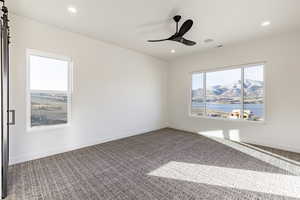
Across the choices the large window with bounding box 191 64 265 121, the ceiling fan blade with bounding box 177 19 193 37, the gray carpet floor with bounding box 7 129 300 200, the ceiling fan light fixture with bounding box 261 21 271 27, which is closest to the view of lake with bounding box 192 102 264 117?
the large window with bounding box 191 64 265 121

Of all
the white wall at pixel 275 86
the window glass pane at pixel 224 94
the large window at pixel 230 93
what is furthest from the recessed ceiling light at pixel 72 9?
the window glass pane at pixel 224 94

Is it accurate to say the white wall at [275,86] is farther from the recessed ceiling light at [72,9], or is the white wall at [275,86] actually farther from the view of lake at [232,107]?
the recessed ceiling light at [72,9]

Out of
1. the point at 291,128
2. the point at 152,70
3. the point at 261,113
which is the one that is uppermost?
the point at 152,70

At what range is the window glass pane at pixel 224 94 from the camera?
4.51m

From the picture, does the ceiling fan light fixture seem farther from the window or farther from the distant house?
the window

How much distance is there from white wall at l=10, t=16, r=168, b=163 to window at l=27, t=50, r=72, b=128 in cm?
13

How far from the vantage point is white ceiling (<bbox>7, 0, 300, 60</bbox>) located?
2.54 metres

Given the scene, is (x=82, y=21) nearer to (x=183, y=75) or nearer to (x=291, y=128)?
(x=183, y=75)

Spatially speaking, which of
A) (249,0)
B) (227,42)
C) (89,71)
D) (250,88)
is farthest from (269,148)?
(89,71)

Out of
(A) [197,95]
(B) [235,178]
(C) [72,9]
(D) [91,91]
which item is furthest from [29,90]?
(A) [197,95]

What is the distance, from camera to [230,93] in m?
4.67

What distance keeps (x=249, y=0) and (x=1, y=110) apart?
3.90m

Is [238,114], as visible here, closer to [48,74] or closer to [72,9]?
[72,9]

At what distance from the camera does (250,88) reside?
4.24m
